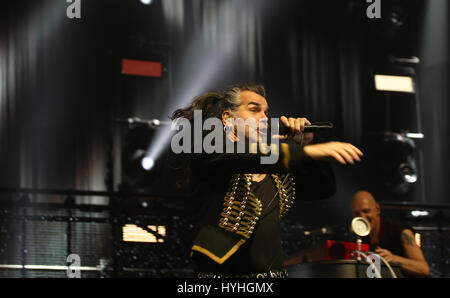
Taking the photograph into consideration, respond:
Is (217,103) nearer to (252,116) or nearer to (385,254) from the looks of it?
(252,116)

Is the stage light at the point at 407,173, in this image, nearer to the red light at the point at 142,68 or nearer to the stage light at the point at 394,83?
the stage light at the point at 394,83

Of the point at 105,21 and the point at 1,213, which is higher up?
the point at 105,21

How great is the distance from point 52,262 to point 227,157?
11.7 ft

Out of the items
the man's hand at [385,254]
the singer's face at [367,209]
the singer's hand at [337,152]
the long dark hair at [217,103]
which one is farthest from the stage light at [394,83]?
the singer's hand at [337,152]

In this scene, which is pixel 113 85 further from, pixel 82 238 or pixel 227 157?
pixel 227 157

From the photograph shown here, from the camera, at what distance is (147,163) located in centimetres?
636

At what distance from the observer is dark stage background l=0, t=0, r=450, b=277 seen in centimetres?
574

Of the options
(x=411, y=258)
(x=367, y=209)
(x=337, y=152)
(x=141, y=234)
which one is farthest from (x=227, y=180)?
(x=141, y=234)

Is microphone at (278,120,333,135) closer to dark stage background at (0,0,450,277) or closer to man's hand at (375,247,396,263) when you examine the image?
man's hand at (375,247,396,263)
